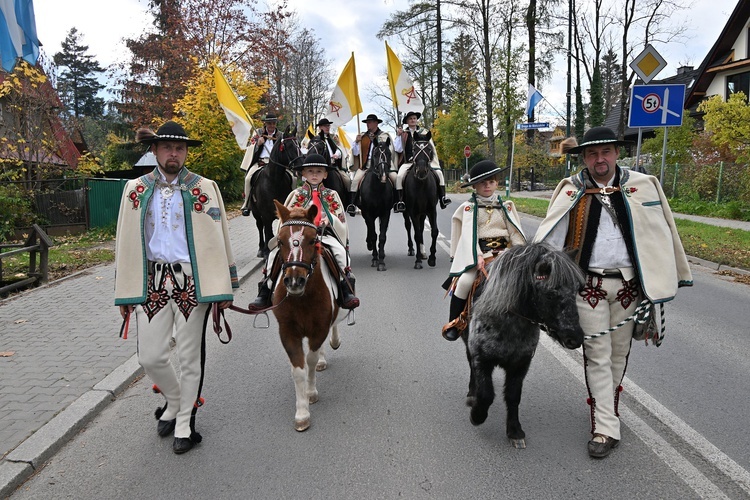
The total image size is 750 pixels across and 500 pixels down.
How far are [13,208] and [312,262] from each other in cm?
1086

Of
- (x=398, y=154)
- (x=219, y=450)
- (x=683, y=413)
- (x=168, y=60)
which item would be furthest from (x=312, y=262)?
(x=168, y=60)

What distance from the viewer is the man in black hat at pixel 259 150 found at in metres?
11.3

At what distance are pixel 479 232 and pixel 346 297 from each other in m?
1.27

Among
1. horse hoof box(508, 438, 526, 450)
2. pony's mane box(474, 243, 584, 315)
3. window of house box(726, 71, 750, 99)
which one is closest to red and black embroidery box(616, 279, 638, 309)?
pony's mane box(474, 243, 584, 315)

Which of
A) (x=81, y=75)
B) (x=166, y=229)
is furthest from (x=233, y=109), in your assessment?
(x=81, y=75)

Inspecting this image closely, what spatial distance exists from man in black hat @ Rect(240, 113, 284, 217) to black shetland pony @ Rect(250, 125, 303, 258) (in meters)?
0.39

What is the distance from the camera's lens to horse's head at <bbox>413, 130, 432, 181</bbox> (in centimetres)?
1017

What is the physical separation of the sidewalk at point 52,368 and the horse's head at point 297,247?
2072 mm

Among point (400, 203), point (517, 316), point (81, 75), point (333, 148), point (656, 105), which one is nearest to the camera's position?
point (517, 316)

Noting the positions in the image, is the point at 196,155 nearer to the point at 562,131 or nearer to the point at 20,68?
the point at 20,68

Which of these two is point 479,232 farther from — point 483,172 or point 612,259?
point 612,259

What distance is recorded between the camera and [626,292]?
146 inches

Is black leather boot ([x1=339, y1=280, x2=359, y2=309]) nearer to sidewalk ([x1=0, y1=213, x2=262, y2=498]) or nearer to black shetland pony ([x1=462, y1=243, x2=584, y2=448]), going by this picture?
black shetland pony ([x1=462, y1=243, x2=584, y2=448])

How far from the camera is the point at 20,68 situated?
1382 centimetres
